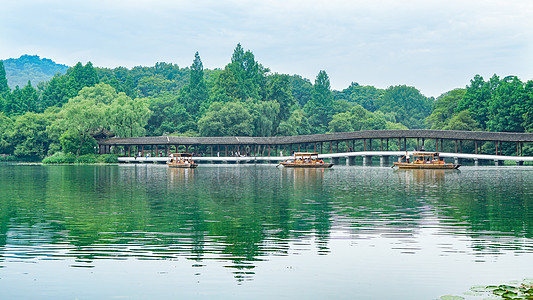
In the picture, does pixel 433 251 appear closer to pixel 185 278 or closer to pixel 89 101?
pixel 185 278

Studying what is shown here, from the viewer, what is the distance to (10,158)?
248 ft

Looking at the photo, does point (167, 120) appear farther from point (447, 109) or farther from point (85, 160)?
point (447, 109)

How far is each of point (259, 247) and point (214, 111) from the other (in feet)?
218

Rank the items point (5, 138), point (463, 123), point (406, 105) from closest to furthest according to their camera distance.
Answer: point (463, 123) < point (5, 138) < point (406, 105)

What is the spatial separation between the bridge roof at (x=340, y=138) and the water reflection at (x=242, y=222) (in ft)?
106

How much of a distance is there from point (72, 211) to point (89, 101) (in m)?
57.7

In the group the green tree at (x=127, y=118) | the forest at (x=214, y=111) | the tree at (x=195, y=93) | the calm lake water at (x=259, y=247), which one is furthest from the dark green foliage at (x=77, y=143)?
the calm lake water at (x=259, y=247)

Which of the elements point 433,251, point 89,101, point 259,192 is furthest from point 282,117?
point 433,251

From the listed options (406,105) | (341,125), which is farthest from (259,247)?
(406,105)

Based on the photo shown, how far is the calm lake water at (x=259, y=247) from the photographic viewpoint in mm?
10062

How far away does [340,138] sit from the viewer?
6619 centimetres

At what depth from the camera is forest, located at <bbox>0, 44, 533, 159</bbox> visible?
69188mm

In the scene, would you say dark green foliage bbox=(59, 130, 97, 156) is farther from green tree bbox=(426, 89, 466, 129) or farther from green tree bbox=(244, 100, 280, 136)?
green tree bbox=(426, 89, 466, 129)

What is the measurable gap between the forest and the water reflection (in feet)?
139
